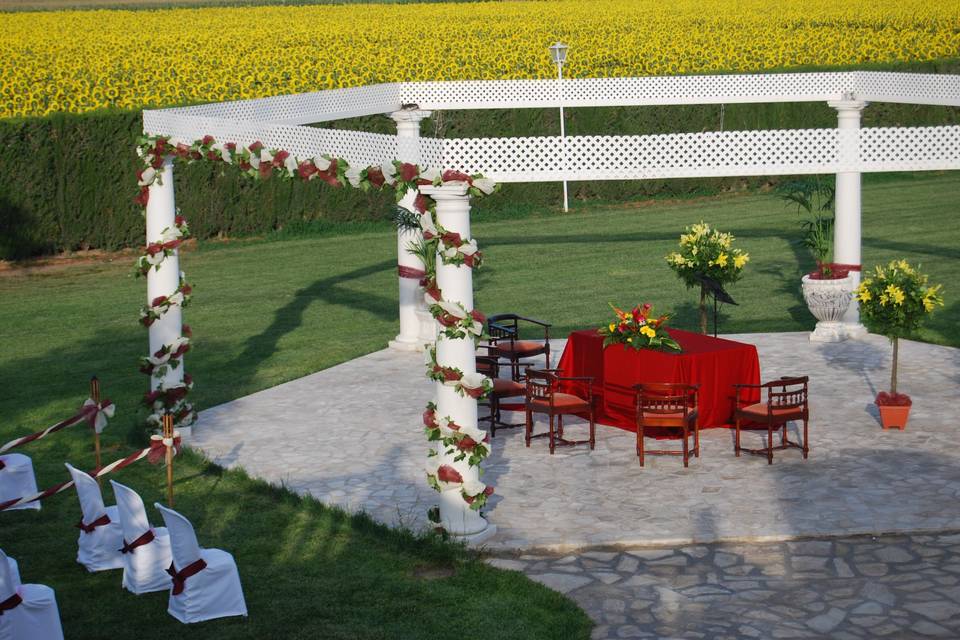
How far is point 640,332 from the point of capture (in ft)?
45.1

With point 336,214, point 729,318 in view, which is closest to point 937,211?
point 729,318

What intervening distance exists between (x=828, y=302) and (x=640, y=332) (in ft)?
16.2

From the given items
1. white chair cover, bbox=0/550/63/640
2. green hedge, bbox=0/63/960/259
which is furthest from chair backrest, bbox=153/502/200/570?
green hedge, bbox=0/63/960/259

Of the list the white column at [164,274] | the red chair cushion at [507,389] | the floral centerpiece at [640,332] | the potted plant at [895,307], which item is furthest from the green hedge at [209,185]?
the potted plant at [895,307]

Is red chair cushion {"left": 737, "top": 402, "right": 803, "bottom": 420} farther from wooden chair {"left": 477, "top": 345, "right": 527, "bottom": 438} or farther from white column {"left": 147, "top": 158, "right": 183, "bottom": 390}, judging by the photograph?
white column {"left": 147, "top": 158, "right": 183, "bottom": 390}

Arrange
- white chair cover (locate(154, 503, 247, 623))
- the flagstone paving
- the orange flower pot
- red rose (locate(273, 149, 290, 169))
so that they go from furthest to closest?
the orange flower pot, red rose (locate(273, 149, 290, 169)), white chair cover (locate(154, 503, 247, 623)), the flagstone paving

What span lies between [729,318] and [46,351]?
32.8 feet

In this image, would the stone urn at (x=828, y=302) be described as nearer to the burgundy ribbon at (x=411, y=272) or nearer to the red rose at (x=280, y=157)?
the burgundy ribbon at (x=411, y=272)

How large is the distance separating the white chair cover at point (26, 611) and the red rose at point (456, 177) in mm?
4345

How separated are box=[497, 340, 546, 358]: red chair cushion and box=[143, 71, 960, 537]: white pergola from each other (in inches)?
85.6

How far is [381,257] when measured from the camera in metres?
26.2

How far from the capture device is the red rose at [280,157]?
1232cm

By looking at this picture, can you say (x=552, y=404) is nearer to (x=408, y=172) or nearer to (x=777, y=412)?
(x=777, y=412)

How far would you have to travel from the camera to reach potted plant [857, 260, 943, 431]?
1341 cm
